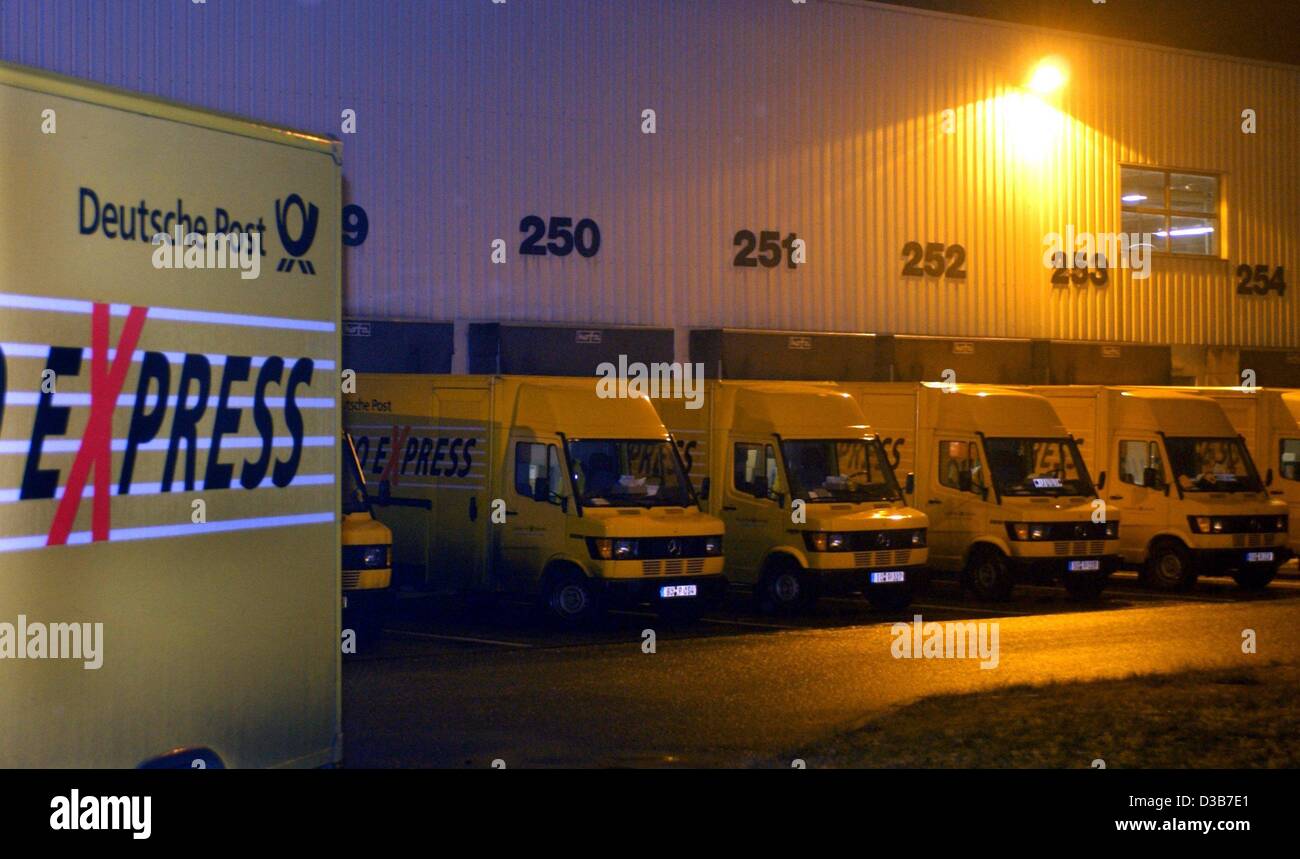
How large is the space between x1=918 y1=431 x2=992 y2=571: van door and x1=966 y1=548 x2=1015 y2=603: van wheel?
22 centimetres

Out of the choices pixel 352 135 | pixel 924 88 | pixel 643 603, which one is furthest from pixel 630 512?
pixel 924 88

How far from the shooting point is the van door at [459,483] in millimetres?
17969

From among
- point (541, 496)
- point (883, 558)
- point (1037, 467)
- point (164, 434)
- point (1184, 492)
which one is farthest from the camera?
point (1184, 492)

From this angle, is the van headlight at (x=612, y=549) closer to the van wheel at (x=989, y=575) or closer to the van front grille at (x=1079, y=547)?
the van wheel at (x=989, y=575)

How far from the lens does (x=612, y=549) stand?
16.6m

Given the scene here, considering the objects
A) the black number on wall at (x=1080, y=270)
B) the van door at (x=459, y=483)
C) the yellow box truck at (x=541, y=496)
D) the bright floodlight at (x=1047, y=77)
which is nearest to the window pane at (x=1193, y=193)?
the black number on wall at (x=1080, y=270)

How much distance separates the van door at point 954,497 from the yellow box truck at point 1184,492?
280 cm

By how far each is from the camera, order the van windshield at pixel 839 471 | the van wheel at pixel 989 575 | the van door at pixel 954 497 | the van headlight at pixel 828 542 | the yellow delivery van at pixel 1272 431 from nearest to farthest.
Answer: the van headlight at pixel 828 542 < the van windshield at pixel 839 471 < the van wheel at pixel 989 575 < the van door at pixel 954 497 < the yellow delivery van at pixel 1272 431

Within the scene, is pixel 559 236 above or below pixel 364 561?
above

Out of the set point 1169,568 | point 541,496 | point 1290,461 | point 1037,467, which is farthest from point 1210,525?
point 541,496

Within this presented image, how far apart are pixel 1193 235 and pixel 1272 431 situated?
889cm

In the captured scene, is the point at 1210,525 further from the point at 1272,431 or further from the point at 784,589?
the point at 784,589

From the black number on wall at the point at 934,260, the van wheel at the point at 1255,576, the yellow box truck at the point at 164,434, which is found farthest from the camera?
the black number on wall at the point at 934,260

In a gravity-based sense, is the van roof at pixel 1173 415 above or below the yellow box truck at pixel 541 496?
above
